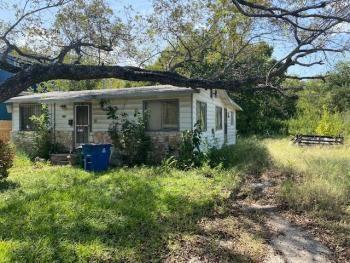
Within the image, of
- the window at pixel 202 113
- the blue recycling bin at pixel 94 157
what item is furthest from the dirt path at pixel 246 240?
the window at pixel 202 113

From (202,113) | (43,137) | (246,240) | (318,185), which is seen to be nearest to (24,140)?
(43,137)

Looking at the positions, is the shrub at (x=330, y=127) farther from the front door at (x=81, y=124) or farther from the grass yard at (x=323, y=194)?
the front door at (x=81, y=124)

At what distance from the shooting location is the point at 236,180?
8.98 m

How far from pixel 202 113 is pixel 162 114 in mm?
1845

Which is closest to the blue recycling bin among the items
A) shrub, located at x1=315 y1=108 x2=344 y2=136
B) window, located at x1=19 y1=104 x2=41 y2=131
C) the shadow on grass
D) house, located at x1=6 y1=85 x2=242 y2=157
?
house, located at x1=6 y1=85 x2=242 y2=157

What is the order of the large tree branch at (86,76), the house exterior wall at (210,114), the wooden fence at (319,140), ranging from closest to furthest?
the large tree branch at (86,76)
the house exterior wall at (210,114)
the wooden fence at (319,140)

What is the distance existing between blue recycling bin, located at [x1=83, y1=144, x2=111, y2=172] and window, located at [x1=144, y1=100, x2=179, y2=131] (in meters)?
2.16

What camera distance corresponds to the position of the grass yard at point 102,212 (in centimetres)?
472

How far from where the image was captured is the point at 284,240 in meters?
5.43

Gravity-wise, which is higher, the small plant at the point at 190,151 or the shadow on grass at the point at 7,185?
the small plant at the point at 190,151

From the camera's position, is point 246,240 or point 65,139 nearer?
point 246,240

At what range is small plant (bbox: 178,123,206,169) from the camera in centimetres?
1148

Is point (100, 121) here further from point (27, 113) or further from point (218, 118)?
point (218, 118)

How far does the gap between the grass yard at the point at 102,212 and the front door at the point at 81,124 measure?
14.9 feet
